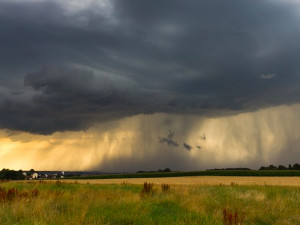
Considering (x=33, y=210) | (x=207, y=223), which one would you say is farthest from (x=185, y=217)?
(x=33, y=210)

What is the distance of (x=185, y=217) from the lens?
34.5 ft

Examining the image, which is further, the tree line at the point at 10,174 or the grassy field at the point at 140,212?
the tree line at the point at 10,174

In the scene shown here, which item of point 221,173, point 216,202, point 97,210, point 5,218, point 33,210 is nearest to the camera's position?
point 5,218

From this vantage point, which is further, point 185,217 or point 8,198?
point 8,198

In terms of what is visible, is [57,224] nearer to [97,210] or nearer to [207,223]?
[97,210]

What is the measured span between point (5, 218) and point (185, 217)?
580cm

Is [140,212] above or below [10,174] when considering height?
above

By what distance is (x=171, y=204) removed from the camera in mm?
13477

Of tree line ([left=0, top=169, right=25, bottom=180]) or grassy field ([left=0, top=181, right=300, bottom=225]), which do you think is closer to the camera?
grassy field ([left=0, top=181, right=300, bottom=225])

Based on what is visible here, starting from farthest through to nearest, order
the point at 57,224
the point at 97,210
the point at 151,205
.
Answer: the point at 151,205 → the point at 97,210 → the point at 57,224

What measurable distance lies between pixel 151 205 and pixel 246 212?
12.7ft

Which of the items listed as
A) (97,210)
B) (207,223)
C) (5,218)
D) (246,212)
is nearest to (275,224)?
(246,212)

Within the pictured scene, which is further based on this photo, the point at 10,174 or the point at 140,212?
the point at 10,174

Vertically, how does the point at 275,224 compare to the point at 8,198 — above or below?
below
